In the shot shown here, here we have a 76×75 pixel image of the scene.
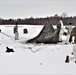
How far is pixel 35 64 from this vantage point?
1339 centimetres

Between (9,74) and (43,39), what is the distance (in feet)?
37.9

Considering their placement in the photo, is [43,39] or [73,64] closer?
[73,64]

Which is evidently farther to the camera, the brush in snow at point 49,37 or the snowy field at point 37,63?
the brush in snow at point 49,37

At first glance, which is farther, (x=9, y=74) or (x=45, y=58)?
(x=45, y=58)

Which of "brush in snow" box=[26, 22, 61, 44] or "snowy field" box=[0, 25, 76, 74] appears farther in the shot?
"brush in snow" box=[26, 22, 61, 44]

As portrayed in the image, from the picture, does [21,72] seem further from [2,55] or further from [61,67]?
[2,55]

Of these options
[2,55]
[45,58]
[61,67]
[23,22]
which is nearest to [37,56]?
[45,58]

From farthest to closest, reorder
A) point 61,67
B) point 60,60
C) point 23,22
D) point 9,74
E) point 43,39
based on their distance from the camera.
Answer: point 23,22 < point 43,39 < point 60,60 < point 61,67 < point 9,74

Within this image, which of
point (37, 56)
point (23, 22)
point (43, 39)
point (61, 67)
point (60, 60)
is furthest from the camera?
point (23, 22)

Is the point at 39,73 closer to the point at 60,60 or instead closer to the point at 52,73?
the point at 52,73

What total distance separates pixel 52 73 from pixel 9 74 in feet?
6.04

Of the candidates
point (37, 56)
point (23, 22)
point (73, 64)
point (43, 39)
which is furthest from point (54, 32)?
point (23, 22)

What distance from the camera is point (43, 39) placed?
A: 22.6m

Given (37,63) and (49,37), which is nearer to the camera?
(37,63)
